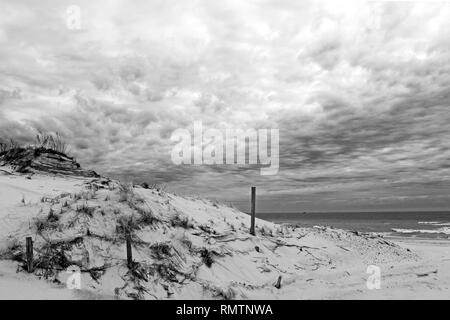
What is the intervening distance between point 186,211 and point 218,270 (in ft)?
16.3

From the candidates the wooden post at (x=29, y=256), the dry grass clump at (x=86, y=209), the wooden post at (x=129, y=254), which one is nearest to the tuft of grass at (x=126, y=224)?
the dry grass clump at (x=86, y=209)

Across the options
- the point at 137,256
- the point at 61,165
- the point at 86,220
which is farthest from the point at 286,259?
the point at 61,165

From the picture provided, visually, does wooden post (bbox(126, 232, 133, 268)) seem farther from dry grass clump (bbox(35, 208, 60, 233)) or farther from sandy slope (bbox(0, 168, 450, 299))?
dry grass clump (bbox(35, 208, 60, 233))

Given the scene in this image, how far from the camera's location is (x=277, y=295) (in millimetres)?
12094

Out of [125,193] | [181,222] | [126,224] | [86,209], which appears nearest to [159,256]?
Result: [126,224]

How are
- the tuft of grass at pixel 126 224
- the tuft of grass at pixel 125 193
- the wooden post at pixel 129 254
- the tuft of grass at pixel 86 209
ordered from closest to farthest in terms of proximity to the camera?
the wooden post at pixel 129 254 → the tuft of grass at pixel 126 224 → the tuft of grass at pixel 86 209 → the tuft of grass at pixel 125 193

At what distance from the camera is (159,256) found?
1193cm

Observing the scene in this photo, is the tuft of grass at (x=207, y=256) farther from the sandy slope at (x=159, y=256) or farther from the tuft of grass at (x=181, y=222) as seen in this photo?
the tuft of grass at (x=181, y=222)

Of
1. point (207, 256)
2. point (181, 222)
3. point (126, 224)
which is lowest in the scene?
point (207, 256)

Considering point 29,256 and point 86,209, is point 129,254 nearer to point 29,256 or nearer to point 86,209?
point 29,256

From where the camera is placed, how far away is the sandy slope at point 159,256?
10.2m

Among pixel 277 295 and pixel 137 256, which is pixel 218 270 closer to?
pixel 277 295

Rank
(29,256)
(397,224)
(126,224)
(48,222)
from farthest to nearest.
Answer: (397,224) < (126,224) < (48,222) < (29,256)

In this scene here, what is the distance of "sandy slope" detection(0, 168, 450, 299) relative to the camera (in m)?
10.2
